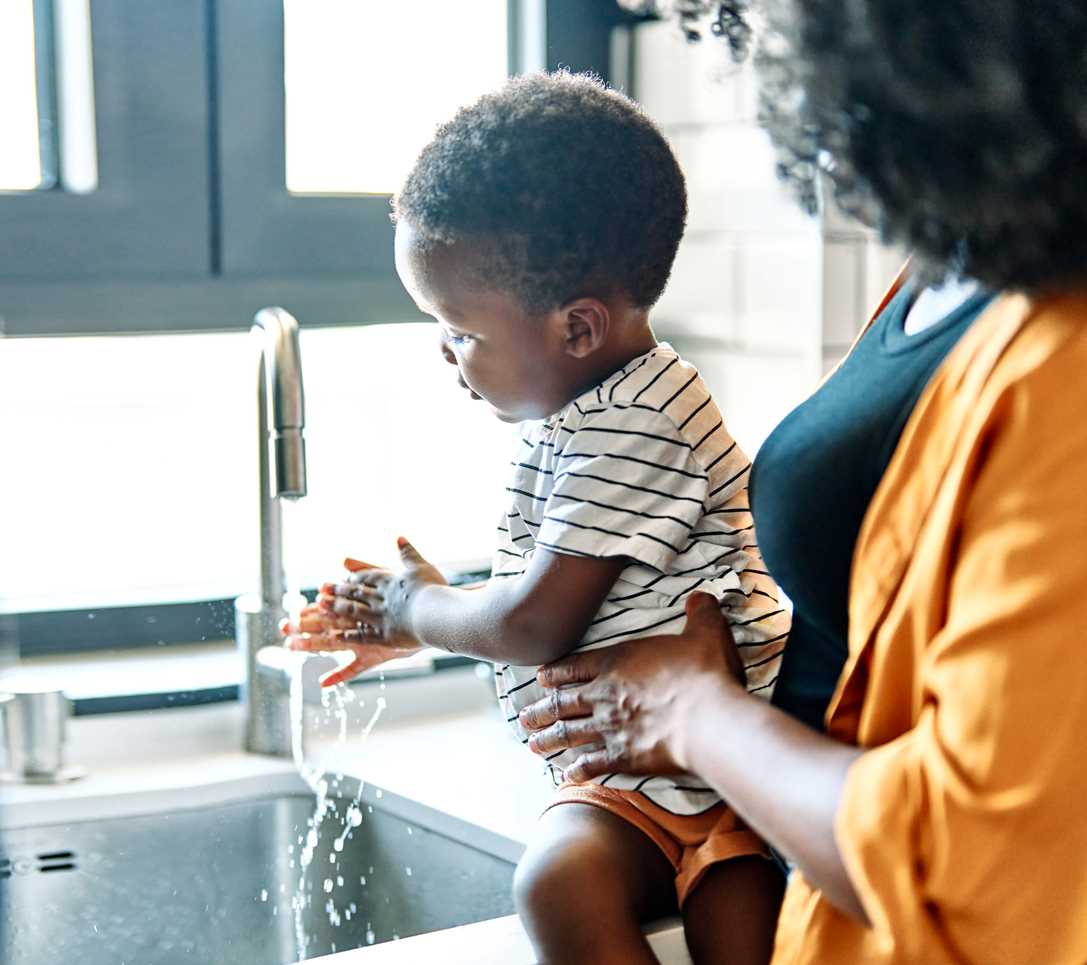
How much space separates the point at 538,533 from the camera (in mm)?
998

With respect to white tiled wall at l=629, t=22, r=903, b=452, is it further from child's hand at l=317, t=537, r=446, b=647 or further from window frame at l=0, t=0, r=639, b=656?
child's hand at l=317, t=537, r=446, b=647

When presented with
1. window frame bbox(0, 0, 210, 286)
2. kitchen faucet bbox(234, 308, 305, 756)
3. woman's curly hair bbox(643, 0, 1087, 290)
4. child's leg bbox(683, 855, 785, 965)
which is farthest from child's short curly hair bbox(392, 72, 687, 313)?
window frame bbox(0, 0, 210, 286)

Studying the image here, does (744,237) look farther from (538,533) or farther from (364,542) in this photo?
(538,533)

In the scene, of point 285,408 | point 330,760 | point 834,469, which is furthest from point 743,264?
point 834,469

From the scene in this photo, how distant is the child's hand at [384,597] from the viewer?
1069mm

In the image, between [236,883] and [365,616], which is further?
[236,883]

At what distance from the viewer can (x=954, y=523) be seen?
66 cm

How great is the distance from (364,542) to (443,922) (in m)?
0.65

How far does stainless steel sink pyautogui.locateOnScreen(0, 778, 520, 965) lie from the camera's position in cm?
127

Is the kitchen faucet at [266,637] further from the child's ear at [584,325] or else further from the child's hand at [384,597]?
the child's ear at [584,325]

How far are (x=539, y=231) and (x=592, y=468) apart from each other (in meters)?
0.16

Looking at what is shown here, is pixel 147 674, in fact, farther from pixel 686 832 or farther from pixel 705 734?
pixel 705 734

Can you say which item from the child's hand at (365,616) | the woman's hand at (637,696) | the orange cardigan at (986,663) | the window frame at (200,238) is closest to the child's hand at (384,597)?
the child's hand at (365,616)

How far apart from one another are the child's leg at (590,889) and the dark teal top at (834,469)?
0.54 ft
